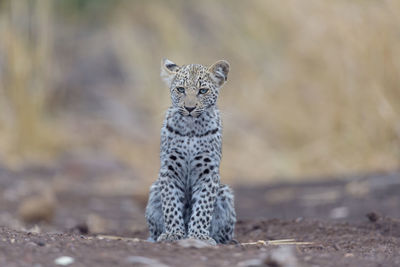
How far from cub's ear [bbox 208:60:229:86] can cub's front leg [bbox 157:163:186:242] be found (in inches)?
31.5

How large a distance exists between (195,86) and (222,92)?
10956mm

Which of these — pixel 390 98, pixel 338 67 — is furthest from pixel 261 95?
pixel 390 98

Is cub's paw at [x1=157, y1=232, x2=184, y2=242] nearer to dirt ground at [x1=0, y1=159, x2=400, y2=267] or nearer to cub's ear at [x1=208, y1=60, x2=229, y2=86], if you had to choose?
dirt ground at [x1=0, y1=159, x2=400, y2=267]

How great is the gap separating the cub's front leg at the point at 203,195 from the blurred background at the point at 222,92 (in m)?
5.90

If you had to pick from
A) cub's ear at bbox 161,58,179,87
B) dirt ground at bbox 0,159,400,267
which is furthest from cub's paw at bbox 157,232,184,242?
cub's ear at bbox 161,58,179,87

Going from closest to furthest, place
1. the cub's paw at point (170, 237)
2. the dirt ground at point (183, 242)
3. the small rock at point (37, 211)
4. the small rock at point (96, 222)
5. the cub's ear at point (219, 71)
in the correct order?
the dirt ground at point (183, 242), the cub's paw at point (170, 237), the cub's ear at point (219, 71), the small rock at point (37, 211), the small rock at point (96, 222)

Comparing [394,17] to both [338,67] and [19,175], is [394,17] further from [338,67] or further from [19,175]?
[19,175]

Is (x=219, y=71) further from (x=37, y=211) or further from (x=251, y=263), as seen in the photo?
(x=37, y=211)

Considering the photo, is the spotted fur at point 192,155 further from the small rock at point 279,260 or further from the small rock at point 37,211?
the small rock at point 37,211

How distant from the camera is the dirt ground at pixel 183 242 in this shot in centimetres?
470

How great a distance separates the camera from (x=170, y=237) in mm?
5961

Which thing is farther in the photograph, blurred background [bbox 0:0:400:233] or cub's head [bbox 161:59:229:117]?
blurred background [bbox 0:0:400:233]

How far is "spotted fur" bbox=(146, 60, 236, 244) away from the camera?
236 inches

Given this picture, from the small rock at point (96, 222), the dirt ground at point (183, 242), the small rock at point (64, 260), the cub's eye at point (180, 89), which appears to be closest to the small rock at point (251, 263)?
the dirt ground at point (183, 242)
